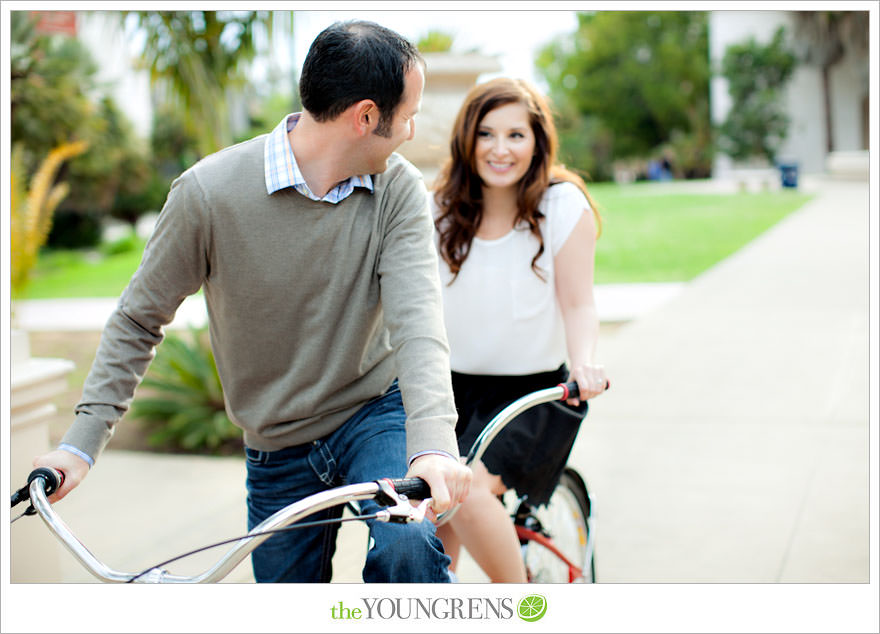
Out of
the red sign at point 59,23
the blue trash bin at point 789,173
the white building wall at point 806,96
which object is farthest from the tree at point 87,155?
the white building wall at point 806,96

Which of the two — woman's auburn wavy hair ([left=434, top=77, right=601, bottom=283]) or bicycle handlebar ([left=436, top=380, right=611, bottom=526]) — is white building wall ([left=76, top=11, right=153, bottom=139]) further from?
bicycle handlebar ([left=436, top=380, right=611, bottom=526])

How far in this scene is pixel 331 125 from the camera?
6.32 ft

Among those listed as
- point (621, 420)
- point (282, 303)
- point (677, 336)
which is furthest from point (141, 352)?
point (677, 336)

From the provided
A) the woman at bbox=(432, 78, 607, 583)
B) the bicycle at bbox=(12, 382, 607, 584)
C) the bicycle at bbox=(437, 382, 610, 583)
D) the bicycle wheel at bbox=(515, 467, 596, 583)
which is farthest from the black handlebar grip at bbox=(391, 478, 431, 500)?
the bicycle wheel at bbox=(515, 467, 596, 583)

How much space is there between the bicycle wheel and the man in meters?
0.99

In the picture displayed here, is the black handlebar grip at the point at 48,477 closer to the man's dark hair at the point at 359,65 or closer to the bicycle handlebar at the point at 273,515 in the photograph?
the bicycle handlebar at the point at 273,515

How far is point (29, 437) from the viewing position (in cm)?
313

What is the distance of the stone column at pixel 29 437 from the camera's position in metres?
2.90

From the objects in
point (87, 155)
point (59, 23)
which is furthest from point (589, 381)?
point (87, 155)

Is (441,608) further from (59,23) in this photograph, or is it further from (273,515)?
(59,23)

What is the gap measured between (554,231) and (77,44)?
19.3 m

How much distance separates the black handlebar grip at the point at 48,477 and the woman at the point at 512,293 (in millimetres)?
1177

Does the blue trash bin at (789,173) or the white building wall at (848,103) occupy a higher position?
the white building wall at (848,103)

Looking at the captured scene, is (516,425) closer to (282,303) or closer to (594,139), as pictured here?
(282,303)
